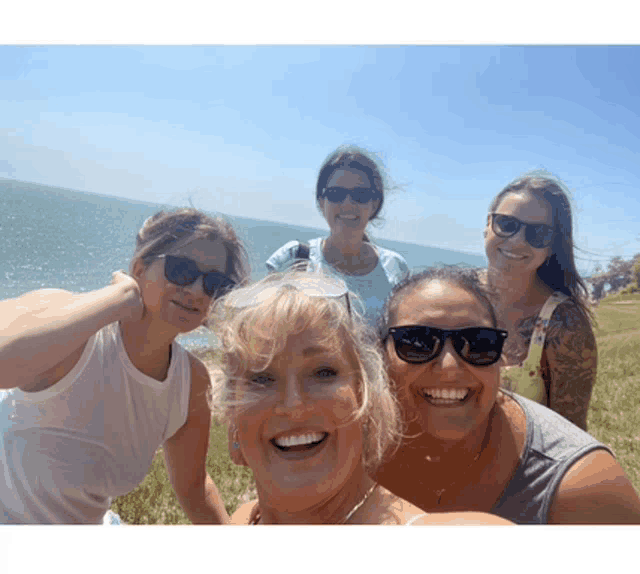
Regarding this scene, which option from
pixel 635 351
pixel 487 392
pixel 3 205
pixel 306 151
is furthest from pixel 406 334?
pixel 3 205

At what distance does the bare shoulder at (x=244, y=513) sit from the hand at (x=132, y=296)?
918mm

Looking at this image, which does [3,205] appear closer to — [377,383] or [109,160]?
[109,160]

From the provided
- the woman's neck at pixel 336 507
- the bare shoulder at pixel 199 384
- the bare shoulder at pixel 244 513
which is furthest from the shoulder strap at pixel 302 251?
the bare shoulder at pixel 244 513

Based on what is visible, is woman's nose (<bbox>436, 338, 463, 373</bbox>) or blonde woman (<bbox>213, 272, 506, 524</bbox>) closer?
blonde woman (<bbox>213, 272, 506, 524</bbox>)

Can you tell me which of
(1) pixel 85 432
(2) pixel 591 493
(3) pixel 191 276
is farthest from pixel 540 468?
(1) pixel 85 432

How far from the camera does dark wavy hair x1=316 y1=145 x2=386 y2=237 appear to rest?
230 cm

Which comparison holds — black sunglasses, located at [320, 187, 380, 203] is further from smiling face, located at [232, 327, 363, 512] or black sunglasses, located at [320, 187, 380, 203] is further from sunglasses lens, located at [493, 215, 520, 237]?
smiling face, located at [232, 327, 363, 512]

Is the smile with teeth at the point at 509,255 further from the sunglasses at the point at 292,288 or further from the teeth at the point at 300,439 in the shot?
the teeth at the point at 300,439

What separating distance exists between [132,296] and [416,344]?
117 cm

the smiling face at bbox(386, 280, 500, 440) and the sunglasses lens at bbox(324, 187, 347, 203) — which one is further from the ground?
the sunglasses lens at bbox(324, 187, 347, 203)

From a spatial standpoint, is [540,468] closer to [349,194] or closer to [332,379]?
[332,379]

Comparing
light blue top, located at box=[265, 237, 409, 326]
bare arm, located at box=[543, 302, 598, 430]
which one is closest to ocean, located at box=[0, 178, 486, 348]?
light blue top, located at box=[265, 237, 409, 326]

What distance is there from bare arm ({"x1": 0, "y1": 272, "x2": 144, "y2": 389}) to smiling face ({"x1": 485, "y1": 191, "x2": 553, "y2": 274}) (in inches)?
62.1
